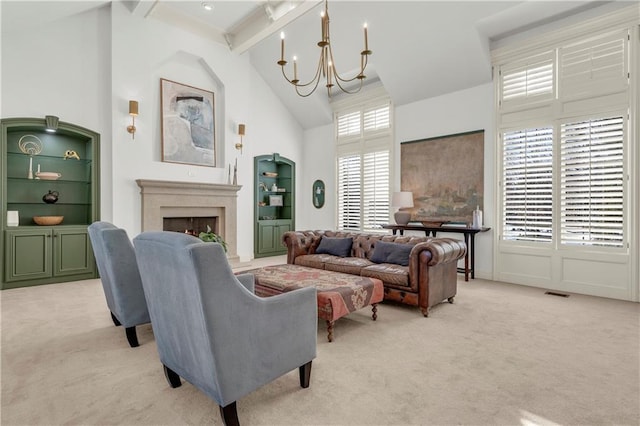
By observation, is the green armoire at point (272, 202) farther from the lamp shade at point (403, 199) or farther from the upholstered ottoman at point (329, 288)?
the upholstered ottoman at point (329, 288)

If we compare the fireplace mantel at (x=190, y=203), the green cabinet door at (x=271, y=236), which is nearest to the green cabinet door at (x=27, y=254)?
the fireplace mantel at (x=190, y=203)

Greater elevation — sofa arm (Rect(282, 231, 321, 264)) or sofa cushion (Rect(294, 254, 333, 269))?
sofa arm (Rect(282, 231, 321, 264))

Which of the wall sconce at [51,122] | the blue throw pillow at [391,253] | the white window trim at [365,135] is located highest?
the white window trim at [365,135]

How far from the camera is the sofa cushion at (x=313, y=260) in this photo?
4.69 metres

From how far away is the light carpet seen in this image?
192cm

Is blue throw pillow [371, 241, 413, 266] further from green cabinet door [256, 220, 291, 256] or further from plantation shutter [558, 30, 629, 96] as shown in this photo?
green cabinet door [256, 220, 291, 256]

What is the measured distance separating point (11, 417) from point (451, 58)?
625 centimetres

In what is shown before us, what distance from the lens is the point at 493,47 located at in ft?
17.6

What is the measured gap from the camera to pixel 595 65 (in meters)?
4.51

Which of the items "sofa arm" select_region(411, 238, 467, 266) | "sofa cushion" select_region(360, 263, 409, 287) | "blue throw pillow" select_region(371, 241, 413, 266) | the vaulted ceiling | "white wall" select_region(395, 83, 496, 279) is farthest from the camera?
"white wall" select_region(395, 83, 496, 279)

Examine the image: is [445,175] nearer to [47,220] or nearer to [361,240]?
[361,240]

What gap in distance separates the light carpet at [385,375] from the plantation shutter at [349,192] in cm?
393

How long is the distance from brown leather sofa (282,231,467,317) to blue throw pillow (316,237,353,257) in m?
0.15

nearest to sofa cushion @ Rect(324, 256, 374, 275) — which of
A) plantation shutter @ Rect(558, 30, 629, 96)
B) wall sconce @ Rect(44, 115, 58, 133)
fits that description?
plantation shutter @ Rect(558, 30, 629, 96)
